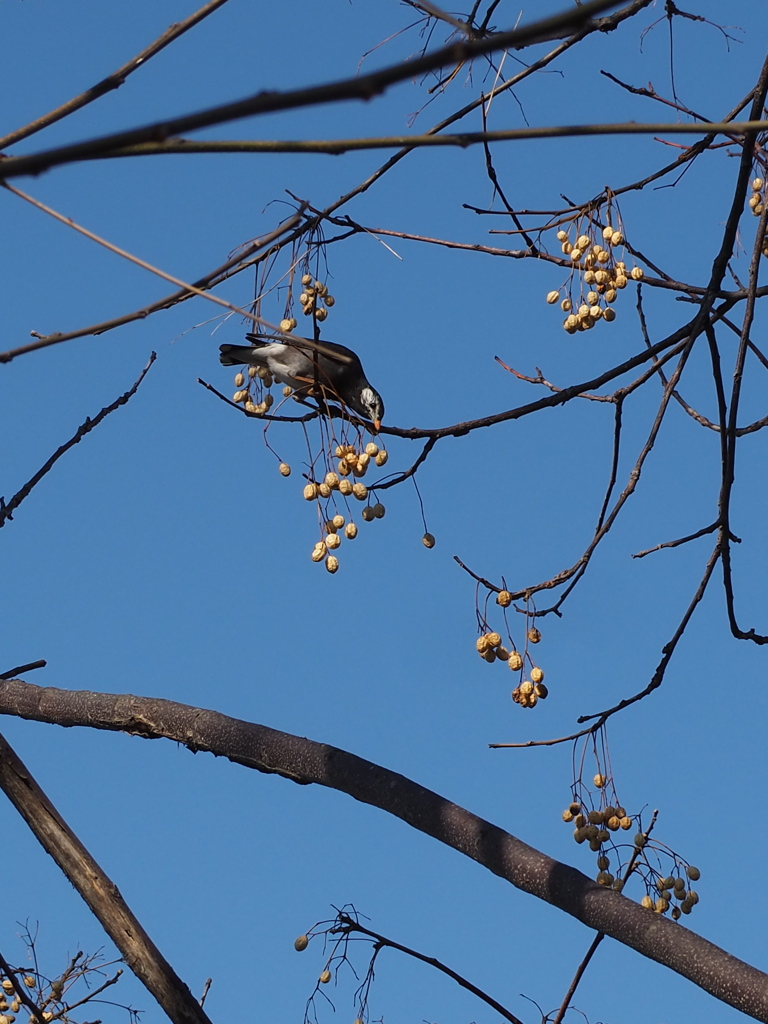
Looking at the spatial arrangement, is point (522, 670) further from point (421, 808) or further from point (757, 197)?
point (757, 197)

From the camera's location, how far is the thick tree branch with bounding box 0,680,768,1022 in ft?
6.72

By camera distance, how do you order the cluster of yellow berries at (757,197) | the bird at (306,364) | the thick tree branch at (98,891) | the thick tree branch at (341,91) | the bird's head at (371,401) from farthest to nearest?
1. the bird's head at (371,401)
2. the bird at (306,364)
3. the cluster of yellow berries at (757,197)
4. the thick tree branch at (98,891)
5. the thick tree branch at (341,91)

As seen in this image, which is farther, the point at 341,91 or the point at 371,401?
the point at 371,401

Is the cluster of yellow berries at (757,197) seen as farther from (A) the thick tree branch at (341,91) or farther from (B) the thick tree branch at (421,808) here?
(A) the thick tree branch at (341,91)

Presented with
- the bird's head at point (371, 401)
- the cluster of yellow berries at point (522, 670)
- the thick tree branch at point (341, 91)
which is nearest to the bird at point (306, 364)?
the bird's head at point (371, 401)

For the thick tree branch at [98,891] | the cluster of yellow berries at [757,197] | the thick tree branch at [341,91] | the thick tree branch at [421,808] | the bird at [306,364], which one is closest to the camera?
the thick tree branch at [341,91]

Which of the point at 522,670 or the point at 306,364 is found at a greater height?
the point at 306,364

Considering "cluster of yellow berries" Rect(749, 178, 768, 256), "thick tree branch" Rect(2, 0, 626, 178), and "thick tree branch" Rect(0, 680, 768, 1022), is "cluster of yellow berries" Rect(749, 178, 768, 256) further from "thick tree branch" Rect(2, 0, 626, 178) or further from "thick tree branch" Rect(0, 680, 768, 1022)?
"thick tree branch" Rect(2, 0, 626, 178)

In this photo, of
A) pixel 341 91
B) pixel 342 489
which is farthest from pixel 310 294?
pixel 341 91

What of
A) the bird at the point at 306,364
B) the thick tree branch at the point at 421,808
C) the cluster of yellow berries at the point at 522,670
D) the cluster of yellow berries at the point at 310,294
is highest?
the bird at the point at 306,364

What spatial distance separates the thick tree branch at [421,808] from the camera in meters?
2.05

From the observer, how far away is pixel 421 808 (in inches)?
90.1

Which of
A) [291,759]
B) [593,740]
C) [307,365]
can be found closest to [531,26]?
[291,759]

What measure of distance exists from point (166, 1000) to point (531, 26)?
2.08 m
